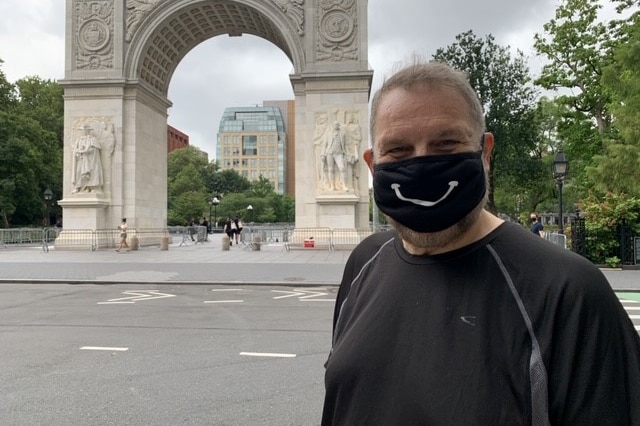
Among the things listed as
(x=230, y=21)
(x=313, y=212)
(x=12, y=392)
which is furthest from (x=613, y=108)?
(x=12, y=392)

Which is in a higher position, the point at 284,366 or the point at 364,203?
the point at 364,203

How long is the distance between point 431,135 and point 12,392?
4.99m

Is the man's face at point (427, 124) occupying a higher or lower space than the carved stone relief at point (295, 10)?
lower

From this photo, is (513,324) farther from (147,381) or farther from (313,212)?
(313,212)

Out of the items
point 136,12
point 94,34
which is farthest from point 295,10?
point 94,34

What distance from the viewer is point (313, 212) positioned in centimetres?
2427

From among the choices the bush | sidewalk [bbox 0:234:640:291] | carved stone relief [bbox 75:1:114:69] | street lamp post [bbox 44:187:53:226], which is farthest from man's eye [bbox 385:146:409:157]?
street lamp post [bbox 44:187:53:226]

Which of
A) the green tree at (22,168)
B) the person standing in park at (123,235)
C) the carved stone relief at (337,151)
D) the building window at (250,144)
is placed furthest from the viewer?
the building window at (250,144)

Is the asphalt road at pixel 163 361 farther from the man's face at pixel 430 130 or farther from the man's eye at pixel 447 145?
the man's eye at pixel 447 145

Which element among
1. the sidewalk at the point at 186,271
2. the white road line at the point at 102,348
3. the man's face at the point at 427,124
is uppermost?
the man's face at the point at 427,124

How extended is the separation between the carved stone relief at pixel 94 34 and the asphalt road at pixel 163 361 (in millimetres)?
18153

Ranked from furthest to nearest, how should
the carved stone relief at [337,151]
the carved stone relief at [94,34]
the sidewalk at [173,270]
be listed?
the carved stone relief at [94,34] < the carved stone relief at [337,151] < the sidewalk at [173,270]

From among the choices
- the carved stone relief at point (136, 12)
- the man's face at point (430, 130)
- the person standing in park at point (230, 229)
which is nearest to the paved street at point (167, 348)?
the man's face at point (430, 130)

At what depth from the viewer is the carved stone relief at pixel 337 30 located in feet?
81.8
